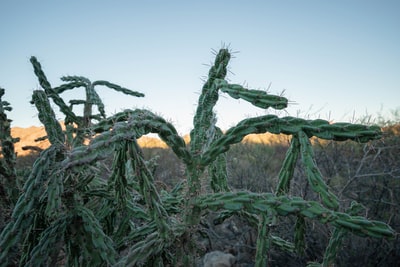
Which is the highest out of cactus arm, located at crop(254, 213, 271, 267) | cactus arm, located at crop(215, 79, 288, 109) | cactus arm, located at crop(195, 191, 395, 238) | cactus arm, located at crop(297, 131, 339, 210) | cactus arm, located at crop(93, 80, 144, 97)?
cactus arm, located at crop(93, 80, 144, 97)

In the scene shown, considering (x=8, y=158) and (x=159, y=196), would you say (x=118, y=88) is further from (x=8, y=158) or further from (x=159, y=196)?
(x=159, y=196)

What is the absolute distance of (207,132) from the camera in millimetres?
2055

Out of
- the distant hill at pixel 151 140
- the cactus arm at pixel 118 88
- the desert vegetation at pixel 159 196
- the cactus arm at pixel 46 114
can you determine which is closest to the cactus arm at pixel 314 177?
the desert vegetation at pixel 159 196

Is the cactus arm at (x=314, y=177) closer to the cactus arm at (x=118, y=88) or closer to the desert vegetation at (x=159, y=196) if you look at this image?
the desert vegetation at (x=159, y=196)

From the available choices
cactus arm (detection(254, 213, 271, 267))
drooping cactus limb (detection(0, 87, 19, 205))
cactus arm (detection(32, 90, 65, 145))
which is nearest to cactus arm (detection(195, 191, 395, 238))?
cactus arm (detection(254, 213, 271, 267))

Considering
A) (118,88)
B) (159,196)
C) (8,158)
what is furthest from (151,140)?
(159,196)

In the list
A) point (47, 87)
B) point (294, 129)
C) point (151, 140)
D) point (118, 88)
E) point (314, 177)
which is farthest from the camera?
point (151, 140)

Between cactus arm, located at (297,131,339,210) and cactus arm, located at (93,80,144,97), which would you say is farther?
cactus arm, located at (93,80,144,97)

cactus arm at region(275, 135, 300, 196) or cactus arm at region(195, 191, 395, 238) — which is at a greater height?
cactus arm at region(275, 135, 300, 196)

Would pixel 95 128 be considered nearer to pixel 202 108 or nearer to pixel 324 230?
pixel 202 108

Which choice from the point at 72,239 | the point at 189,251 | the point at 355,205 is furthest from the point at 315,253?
the point at 72,239

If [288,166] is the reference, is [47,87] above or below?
above

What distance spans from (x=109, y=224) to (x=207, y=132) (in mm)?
1162

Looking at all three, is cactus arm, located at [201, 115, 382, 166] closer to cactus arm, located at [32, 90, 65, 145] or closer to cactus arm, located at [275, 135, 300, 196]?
cactus arm, located at [275, 135, 300, 196]
